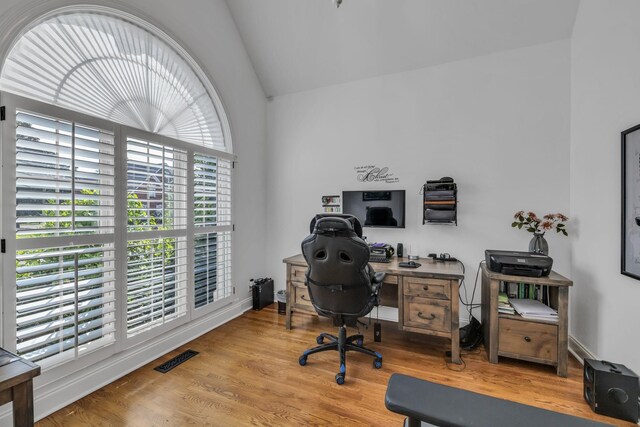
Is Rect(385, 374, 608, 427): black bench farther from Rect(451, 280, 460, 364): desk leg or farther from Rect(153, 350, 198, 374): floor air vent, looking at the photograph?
Rect(153, 350, 198, 374): floor air vent

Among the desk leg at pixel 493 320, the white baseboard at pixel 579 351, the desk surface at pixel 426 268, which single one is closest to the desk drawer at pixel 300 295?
the desk surface at pixel 426 268

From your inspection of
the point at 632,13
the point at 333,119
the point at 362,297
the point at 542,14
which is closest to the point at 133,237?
the point at 362,297

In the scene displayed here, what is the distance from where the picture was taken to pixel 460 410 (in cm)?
81

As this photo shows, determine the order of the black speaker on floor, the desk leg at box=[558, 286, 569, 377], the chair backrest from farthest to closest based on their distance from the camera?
1. the desk leg at box=[558, 286, 569, 377]
2. the chair backrest
3. the black speaker on floor

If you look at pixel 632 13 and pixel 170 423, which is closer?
pixel 170 423

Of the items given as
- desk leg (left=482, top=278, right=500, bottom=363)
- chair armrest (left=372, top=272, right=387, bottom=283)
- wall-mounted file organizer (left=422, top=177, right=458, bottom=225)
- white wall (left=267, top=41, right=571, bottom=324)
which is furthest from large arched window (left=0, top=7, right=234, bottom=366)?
desk leg (left=482, top=278, right=500, bottom=363)

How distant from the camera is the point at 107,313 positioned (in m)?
2.01

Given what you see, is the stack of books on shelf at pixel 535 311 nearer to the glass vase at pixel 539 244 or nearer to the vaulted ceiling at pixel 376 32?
the glass vase at pixel 539 244

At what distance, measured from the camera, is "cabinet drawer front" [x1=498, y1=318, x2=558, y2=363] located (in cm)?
213

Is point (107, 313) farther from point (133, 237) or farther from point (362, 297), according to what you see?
point (362, 297)

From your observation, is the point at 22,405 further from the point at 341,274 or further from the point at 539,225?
the point at 539,225

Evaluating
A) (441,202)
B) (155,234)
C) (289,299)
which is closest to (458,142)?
(441,202)

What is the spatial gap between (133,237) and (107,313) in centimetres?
57

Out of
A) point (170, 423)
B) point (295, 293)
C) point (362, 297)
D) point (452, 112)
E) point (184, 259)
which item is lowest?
point (170, 423)
